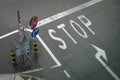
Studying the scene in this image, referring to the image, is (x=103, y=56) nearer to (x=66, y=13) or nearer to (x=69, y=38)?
(x=69, y=38)

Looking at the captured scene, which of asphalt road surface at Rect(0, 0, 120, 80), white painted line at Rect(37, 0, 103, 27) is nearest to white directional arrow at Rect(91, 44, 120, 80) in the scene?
asphalt road surface at Rect(0, 0, 120, 80)

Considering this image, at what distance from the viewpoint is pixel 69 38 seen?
1391 cm

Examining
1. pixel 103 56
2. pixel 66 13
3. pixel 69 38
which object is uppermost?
pixel 66 13

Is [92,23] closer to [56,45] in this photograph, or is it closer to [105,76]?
[56,45]

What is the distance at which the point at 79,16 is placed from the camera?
48.9ft

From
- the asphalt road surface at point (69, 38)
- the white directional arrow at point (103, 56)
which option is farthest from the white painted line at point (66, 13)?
the white directional arrow at point (103, 56)

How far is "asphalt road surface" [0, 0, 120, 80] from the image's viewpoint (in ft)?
41.6

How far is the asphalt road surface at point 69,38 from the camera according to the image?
12680 millimetres

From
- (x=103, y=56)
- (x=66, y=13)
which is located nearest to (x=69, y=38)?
(x=66, y=13)

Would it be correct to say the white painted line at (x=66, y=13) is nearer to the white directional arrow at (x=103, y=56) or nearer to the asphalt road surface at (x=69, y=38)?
the asphalt road surface at (x=69, y=38)

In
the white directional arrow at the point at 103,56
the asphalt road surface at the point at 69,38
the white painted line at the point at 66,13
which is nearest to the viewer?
the white directional arrow at the point at 103,56

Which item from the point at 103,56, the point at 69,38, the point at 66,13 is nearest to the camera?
the point at 103,56

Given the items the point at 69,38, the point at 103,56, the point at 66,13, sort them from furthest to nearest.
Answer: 1. the point at 66,13
2. the point at 69,38
3. the point at 103,56

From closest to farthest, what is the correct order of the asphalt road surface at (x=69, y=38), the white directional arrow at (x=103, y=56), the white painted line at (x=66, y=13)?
the white directional arrow at (x=103, y=56) → the asphalt road surface at (x=69, y=38) → the white painted line at (x=66, y=13)
